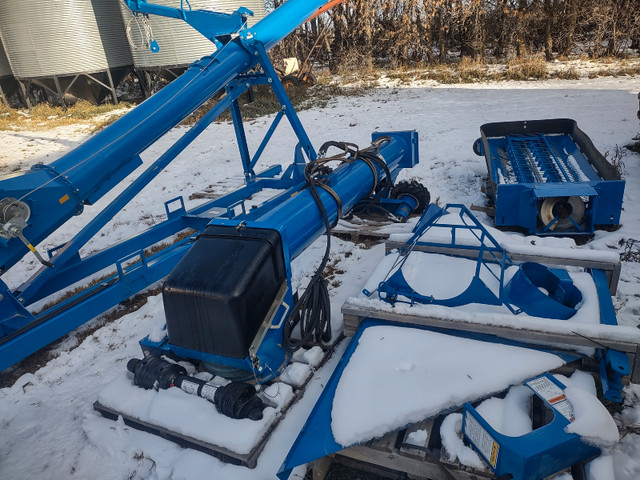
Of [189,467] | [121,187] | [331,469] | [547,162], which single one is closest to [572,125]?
[547,162]

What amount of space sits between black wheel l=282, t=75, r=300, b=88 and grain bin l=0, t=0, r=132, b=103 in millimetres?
5842

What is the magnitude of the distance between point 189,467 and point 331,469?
0.84 meters

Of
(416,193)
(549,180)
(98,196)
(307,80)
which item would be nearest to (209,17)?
(98,196)

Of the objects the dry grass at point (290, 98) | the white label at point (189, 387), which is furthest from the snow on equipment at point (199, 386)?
the dry grass at point (290, 98)

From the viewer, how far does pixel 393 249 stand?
14.1 ft

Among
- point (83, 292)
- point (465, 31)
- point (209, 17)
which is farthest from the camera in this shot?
point (465, 31)

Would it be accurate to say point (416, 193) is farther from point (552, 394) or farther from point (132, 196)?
point (552, 394)

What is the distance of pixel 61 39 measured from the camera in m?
14.1

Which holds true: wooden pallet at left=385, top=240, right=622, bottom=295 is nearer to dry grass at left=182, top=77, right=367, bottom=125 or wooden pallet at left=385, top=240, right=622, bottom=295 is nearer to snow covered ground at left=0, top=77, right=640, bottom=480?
snow covered ground at left=0, top=77, right=640, bottom=480

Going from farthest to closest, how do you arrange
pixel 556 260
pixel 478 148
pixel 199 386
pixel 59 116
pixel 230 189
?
pixel 59 116 < pixel 230 189 < pixel 478 148 < pixel 556 260 < pixel 199 386

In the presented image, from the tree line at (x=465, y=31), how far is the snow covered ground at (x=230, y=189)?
295 cm

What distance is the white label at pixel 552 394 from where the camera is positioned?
2262 millimetres

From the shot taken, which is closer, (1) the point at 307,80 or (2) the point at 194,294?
(2) the point at 194,294

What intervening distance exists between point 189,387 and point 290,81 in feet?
38.5
